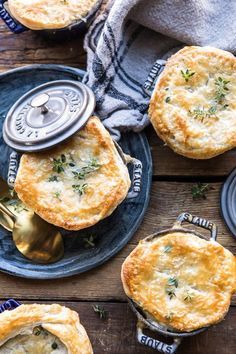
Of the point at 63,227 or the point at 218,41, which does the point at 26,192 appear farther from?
the point at 218,41

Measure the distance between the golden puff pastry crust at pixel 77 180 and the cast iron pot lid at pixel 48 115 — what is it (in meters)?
0.07

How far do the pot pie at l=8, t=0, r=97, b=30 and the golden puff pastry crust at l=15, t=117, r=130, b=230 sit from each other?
1.60 feet

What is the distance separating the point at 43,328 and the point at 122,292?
0.42 meters

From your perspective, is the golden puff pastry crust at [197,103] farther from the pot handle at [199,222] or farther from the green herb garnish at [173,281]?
the green herb garnish at [173,281]

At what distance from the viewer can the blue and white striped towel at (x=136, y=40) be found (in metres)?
3.35

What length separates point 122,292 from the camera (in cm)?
333

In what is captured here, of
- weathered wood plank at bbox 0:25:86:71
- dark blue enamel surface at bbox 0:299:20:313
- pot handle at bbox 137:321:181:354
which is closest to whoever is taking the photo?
pot handle at bbox 137:321:181:354

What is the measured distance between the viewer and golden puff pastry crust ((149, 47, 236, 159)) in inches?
126

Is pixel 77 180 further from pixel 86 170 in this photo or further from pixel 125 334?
pixel 125 334

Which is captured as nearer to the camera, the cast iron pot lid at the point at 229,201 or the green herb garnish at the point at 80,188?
the green herb garnish at the point at 80,188

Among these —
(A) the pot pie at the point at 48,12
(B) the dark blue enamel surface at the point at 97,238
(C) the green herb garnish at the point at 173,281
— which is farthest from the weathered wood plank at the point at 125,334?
(A) the pot pie at the point at 48,12

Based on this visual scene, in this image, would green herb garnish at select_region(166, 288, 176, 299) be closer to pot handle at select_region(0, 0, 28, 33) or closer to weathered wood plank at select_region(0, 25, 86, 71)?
weathered wood plank at select_region(0, 25, 86, 71)

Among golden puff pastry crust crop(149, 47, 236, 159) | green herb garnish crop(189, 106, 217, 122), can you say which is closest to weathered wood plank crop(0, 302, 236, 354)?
golden puff pastry crust crop(149, 47, 236, 159)

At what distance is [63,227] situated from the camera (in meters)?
3.18
